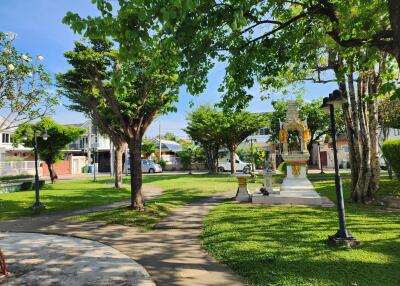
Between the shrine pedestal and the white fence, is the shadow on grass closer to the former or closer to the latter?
the shrine pedestal

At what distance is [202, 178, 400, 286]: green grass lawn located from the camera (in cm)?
514

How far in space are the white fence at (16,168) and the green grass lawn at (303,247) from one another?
31.4 meters

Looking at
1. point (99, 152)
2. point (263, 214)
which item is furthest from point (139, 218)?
point (99, 152)

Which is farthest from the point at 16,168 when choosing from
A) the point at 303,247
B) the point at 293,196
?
the point at 303,247

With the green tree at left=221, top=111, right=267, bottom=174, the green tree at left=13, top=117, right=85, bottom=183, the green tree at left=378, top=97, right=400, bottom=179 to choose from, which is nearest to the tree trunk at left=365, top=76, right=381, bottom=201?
the green tree at left=378, top=97, right=400, bottom=179

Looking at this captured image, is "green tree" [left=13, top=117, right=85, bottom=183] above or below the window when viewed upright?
below

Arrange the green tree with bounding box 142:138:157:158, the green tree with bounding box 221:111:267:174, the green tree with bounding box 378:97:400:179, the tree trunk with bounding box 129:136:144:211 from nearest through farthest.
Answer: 1. the tree trunk with bounding box 129:136:144:211
2. the green tree with bounding box 378:97:400:179
3. the green tree with bounding box 221:111:267:174
4. the green tree with bounding box 142:138:157:158

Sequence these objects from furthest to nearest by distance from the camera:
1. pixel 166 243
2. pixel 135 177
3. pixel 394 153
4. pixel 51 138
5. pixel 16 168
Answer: pixel 16 168, pixel 51 138, pixel 394 153, pixel 135 177, pixel 166 243

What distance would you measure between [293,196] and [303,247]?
6.66 metres

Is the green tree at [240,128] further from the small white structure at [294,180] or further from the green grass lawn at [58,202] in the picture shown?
the small white structure at [294,180]

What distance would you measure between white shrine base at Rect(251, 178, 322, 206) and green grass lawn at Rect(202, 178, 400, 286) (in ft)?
5.34

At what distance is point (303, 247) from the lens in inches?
263

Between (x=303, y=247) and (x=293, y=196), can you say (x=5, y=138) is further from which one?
(x=303, y=247)

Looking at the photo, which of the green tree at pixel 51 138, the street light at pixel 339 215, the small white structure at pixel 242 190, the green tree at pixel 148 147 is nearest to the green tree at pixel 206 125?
the green tree at pixel 51 138
